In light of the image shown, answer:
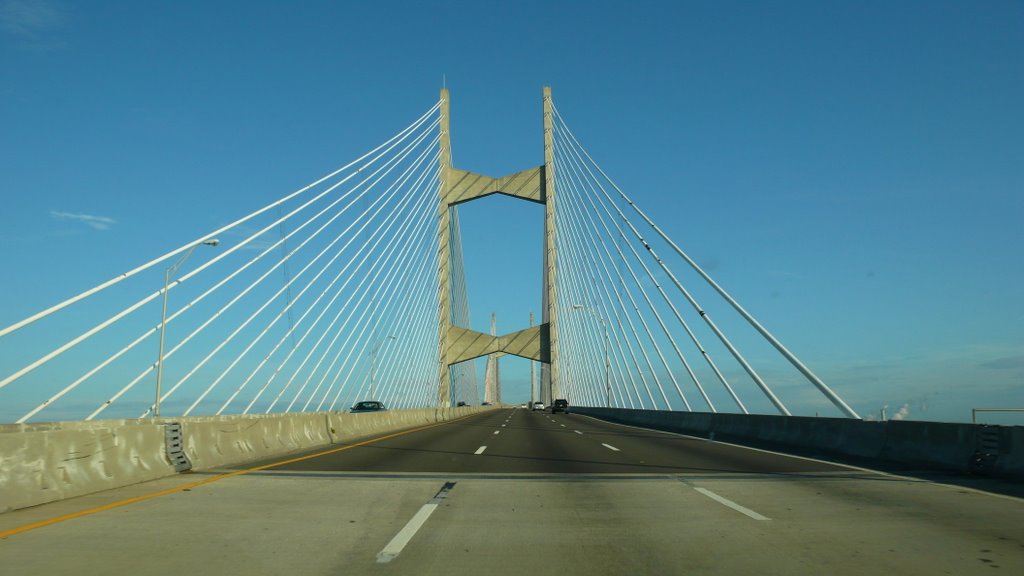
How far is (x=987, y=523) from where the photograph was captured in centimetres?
796

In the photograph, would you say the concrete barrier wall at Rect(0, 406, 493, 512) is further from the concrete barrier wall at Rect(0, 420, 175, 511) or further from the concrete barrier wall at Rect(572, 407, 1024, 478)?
the concrete barrier wall at Rect(572, 407, 1024, 478)

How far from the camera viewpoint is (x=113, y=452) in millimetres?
11086

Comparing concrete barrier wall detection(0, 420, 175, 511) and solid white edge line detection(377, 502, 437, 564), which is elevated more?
concrete barrier wall detection(0, 420, 175, 511)

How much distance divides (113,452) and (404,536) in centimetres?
574

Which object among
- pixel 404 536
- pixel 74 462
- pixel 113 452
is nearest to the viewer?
pixel 404 536

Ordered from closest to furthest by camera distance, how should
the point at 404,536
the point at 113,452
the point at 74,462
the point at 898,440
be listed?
the point at 404,536
the point at 74,462
the point at 113,452
the point at 898,440

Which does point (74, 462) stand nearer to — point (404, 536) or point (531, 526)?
point (404, 536)

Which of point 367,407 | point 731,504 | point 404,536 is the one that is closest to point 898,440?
point 731,504

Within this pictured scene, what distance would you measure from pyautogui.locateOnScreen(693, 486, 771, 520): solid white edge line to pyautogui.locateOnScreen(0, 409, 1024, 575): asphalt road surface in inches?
0.8

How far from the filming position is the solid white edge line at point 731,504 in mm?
8462

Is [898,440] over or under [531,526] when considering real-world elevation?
over

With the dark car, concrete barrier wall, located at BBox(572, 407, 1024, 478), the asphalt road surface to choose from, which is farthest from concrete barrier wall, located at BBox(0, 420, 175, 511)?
the dark car

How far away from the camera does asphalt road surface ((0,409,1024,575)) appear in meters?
6.23

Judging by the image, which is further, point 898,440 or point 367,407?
point 367,407
